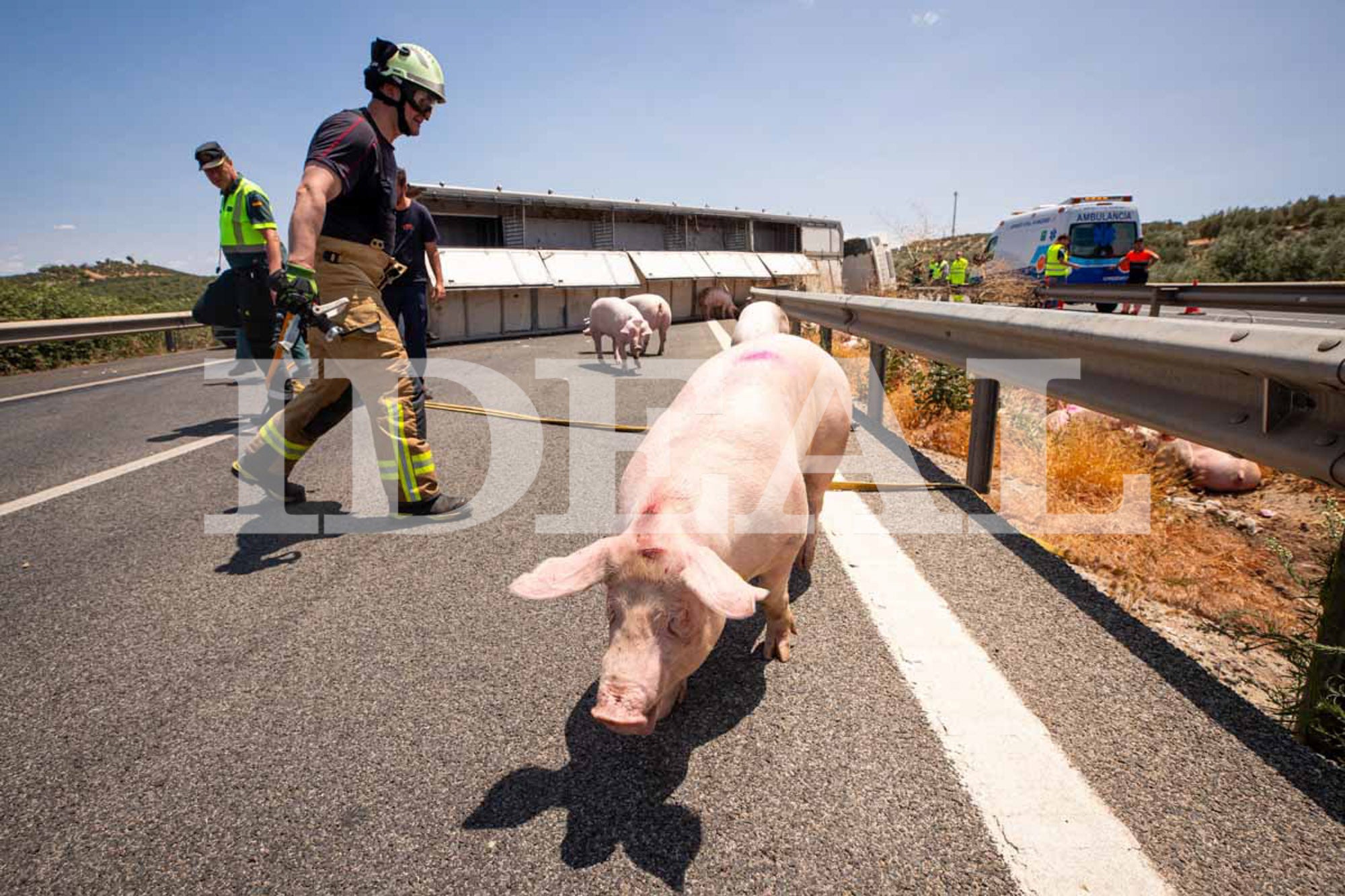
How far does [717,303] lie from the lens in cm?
2206

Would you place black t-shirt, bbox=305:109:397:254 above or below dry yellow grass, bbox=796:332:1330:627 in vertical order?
above

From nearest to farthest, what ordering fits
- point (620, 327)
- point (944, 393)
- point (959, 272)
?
1. point (944, 393)
2. point (620, 327)
3. point (959, 272)

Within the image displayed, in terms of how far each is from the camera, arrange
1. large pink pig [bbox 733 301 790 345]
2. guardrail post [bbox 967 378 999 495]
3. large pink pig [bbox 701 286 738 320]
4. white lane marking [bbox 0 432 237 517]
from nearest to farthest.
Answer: guardrail post [bbox 967 378 999 495] → white lane marking [bbox 0 432 237 517] → large pink pig [bbox 733 301 790 345] → large pink pig [bbox 701 286 738 320]

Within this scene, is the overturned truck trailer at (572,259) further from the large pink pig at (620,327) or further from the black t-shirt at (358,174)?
the black t-shirt at (358,174)

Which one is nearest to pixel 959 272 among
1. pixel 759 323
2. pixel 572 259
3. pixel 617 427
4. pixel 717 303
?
pixel 717 303

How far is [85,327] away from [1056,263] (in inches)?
952

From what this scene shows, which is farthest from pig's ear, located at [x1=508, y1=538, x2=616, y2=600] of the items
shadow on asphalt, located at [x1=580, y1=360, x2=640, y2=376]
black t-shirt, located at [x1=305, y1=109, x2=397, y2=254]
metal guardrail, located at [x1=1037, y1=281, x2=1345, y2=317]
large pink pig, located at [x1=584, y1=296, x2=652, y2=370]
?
metal guardrail, located at [x1=1037, y1=281, x2=1345, y2=317]

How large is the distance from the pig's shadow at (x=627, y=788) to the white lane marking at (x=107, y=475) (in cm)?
395

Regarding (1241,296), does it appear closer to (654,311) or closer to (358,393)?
(654,311)

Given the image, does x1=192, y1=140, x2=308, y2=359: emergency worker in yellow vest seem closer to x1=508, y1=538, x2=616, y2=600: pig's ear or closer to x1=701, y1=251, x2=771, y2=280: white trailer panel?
x1=508, y1=538, x2=616, y2=600: pig's ear

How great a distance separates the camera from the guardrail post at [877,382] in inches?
219

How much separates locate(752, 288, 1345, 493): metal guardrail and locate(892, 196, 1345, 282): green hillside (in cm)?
1451

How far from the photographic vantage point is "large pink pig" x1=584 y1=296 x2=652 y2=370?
10562mm

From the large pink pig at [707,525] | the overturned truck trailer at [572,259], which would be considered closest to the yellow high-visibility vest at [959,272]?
the overturned truck trailer at [572,259]
